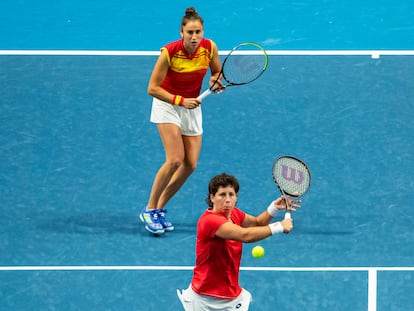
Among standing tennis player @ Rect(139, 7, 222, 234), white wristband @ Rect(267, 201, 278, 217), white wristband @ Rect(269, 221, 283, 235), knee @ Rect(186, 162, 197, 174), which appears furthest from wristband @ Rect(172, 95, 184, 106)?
white wristband @ Rect(269, 221, 283, 235)

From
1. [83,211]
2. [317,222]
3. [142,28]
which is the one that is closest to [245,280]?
[317,222]

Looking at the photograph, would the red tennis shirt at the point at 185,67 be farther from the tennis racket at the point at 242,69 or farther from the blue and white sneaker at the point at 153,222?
the blue and white sneaker at the point at 153,222

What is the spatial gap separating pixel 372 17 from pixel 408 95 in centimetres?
202

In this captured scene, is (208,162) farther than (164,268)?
Yes

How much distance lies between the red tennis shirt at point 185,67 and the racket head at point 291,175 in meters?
2.43

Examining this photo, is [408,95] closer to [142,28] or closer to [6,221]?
[142,28]

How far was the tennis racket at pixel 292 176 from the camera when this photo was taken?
32.4 ft

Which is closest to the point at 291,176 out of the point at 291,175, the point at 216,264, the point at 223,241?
the point at 291,175

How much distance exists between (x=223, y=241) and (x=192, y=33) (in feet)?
9.46

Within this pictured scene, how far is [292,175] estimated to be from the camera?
9.98 m

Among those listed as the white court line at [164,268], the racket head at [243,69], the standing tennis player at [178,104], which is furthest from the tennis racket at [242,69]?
the white court line at [164,268]

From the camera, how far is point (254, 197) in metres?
13.2

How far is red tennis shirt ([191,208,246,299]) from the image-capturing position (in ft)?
31.7

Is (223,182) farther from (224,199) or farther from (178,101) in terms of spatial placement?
(178,101)
